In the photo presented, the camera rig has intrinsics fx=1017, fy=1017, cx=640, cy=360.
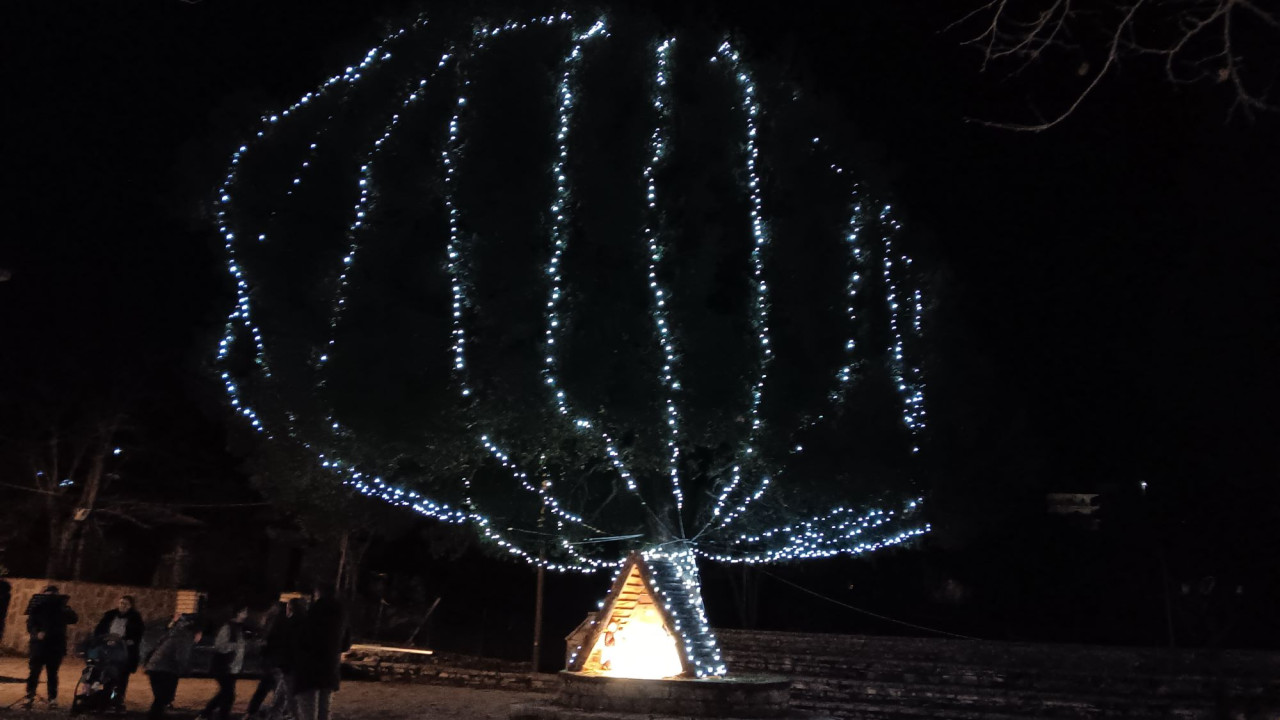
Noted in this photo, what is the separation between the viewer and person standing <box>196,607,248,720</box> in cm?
1002

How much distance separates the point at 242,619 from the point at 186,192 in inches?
214

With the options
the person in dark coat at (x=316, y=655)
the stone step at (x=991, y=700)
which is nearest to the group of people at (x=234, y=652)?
the person in dark coat at (x=316, y=655)

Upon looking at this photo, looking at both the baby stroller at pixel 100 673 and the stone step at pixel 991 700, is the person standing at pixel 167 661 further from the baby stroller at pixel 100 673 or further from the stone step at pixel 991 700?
the stone step at pixel 991 700

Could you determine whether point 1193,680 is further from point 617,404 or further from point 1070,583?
point 1070,583

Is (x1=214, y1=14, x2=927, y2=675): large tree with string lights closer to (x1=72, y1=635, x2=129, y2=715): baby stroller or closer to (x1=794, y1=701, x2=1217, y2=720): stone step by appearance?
(x1=794, y1=701, x2=1217, y2=720): stone step

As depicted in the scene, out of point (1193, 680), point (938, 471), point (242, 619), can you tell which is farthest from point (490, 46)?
point (1193, 680)

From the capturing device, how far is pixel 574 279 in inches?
474

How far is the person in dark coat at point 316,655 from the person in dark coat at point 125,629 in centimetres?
415

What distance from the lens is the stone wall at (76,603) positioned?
17533 millimetres

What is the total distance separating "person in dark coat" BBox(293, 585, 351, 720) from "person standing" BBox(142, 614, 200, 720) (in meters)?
3.26

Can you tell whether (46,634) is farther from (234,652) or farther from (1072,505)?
(1072,505)

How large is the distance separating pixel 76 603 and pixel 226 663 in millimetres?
10402

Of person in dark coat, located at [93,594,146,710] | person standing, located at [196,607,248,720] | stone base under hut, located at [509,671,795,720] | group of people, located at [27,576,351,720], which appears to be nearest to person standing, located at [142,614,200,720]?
group of people, located at [27,576,351,720]

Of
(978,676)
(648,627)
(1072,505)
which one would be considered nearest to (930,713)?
(978,676)
